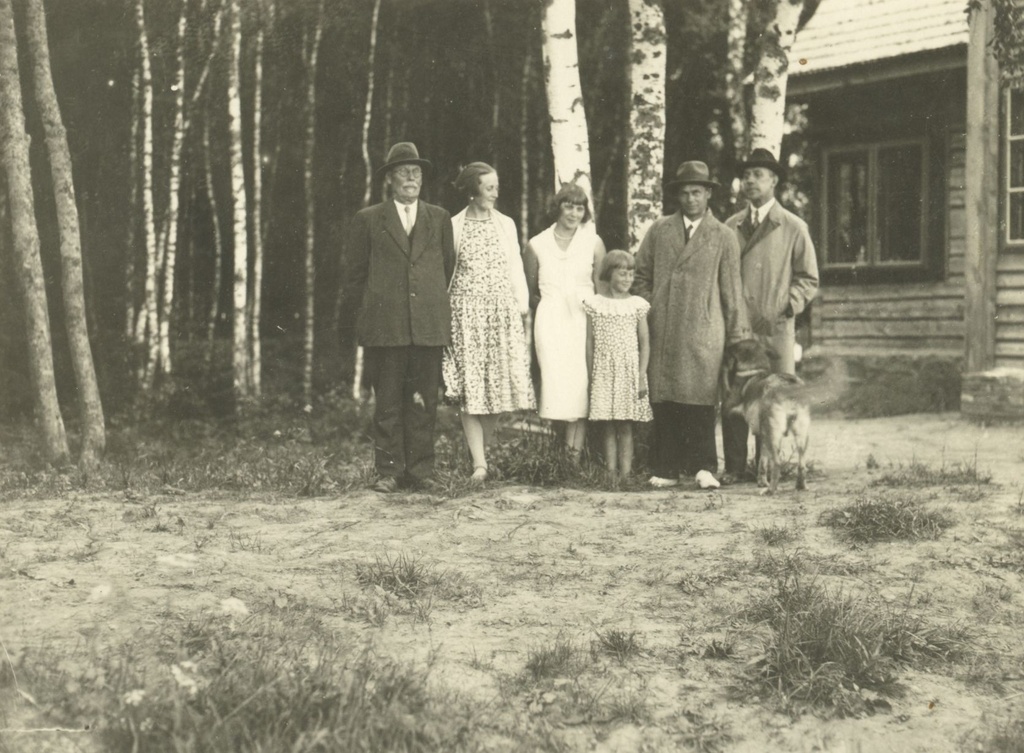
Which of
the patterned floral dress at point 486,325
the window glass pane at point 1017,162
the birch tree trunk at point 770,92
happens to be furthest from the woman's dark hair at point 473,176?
the window glass pane at point 1017,162

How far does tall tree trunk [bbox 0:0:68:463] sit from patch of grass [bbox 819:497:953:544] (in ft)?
20.8

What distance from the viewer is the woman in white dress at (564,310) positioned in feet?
24.6

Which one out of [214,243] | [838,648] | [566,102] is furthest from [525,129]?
[838,648]

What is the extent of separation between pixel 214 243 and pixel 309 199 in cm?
166

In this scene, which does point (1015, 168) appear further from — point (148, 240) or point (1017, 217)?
point (148, 240)

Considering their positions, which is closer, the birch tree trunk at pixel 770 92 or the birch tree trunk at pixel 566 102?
the birch tree trunk at pixel 566 102

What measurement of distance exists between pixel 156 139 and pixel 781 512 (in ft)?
39.2

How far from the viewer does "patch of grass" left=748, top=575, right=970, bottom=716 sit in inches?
156

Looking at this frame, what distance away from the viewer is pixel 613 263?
7.29 meters

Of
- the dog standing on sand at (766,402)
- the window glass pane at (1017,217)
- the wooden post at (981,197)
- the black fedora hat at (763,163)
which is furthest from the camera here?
the window glass pane at (1017,217)

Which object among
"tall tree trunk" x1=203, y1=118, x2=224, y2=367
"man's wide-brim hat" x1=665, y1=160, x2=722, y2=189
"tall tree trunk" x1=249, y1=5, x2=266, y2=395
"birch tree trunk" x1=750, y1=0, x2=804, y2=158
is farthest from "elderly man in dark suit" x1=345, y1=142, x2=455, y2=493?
"tall tree trunk" x1=203, y1=118, x2=224, y2=367

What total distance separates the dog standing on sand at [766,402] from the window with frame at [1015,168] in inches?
228

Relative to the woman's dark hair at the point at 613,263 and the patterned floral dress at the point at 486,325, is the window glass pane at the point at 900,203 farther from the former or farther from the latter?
the patterned floral dress at the point at 486,325

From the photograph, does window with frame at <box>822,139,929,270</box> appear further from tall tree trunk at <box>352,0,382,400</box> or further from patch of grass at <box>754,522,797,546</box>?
patch of grass at <box>754,522,797,546</box>
